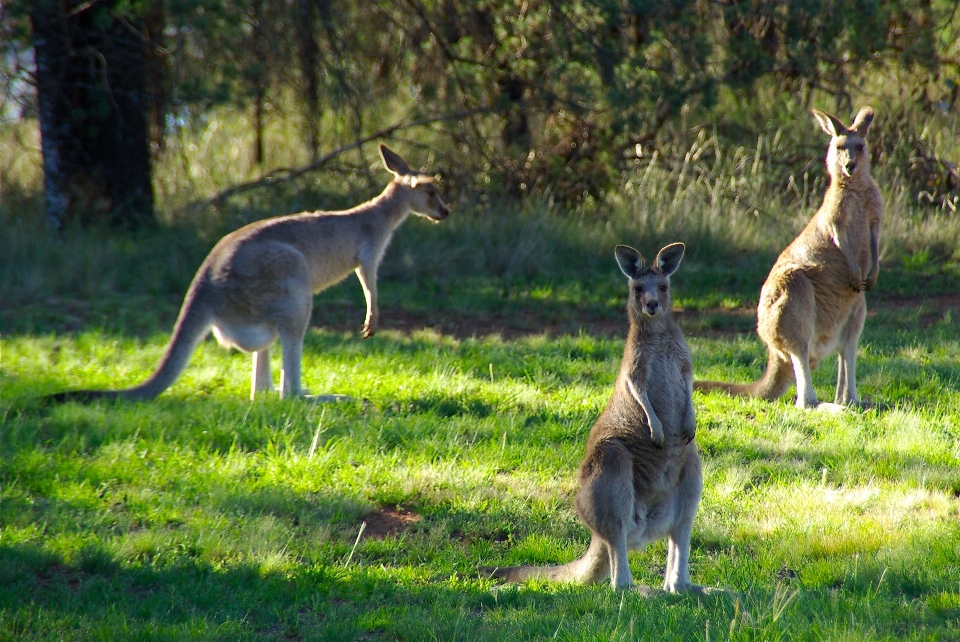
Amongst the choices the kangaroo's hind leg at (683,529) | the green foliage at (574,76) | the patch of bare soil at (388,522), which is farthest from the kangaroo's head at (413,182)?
the kangaroo's hind leg at (683,529)

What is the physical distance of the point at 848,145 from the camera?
5.90 m

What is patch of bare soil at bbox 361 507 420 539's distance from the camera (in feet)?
13.9

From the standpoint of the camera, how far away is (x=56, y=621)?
3.26 metres

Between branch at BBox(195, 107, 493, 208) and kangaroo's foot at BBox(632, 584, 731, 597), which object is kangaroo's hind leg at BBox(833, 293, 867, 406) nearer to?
kangaroo's foot at BBox(632, 584, 731, 597)

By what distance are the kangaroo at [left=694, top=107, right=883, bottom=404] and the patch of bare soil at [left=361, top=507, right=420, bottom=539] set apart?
2146mm

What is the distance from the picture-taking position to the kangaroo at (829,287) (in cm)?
569

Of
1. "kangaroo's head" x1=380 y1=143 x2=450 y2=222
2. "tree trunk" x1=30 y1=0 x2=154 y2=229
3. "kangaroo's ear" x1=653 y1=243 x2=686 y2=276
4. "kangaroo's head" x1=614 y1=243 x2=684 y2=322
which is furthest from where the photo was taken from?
"tree trunk" x1=30 y1=0 x2=154 y2=229

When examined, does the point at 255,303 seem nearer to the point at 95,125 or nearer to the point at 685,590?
the point at 685,590

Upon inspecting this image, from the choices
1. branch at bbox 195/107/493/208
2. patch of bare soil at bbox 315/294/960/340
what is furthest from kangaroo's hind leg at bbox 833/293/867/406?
branch at bbox 195/107/493/208

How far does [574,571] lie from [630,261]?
3.96 feet

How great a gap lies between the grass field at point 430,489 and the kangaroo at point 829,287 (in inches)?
9.5

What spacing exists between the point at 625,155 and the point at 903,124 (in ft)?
10.3

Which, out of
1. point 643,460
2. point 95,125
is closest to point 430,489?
point 643,460

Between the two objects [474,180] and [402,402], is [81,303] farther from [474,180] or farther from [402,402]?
[474,180]
